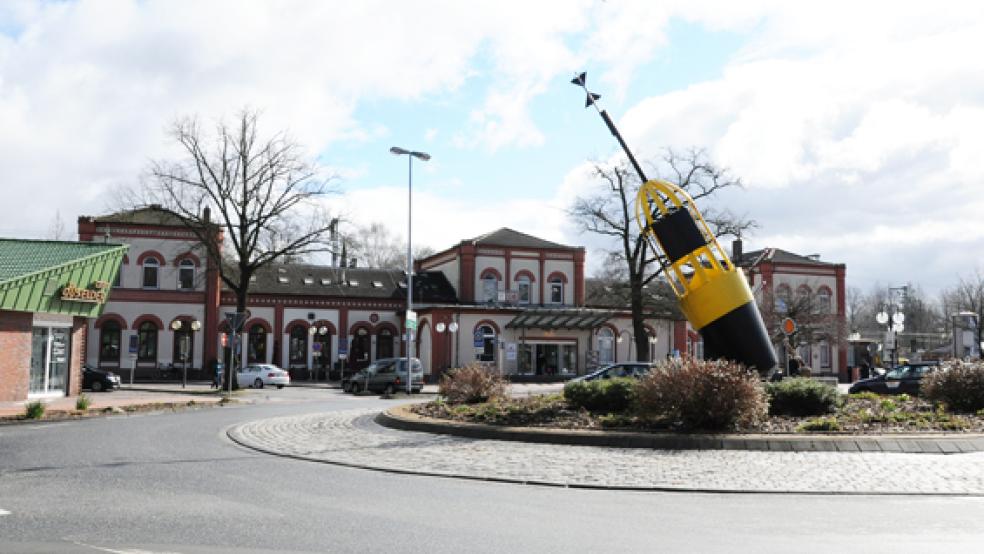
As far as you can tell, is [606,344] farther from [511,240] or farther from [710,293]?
[710,293]

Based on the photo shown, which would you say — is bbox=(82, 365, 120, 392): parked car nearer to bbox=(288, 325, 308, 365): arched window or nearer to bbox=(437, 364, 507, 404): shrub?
bbox=(288, 325, 308, 365): arched window

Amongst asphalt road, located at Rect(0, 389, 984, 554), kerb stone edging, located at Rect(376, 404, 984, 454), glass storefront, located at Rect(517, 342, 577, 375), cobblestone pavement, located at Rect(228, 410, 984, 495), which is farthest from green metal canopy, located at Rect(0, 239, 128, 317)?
A: glass storefront, located at Rect(517, 342, 577, 375)

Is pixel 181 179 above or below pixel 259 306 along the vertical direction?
above

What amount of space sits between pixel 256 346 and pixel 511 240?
19171 mm

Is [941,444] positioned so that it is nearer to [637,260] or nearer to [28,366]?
[28,366]

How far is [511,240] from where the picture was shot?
195ft

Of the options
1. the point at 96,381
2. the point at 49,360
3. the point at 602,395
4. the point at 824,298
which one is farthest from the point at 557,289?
the point at 602,395

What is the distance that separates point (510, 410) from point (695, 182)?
98.0 feet

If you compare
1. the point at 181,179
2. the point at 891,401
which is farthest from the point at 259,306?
the point at 891,401

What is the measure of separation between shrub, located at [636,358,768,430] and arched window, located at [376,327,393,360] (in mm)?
43488

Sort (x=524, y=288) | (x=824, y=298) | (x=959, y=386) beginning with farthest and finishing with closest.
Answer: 1. (x=824, y=298)
2. (x=524, y=288)
3. (x=959, y=386)

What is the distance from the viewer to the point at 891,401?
18.3 meters

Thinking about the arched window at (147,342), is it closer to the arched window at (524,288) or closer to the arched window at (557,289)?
the arched window at (524,288)

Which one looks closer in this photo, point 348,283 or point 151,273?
point 151,273
